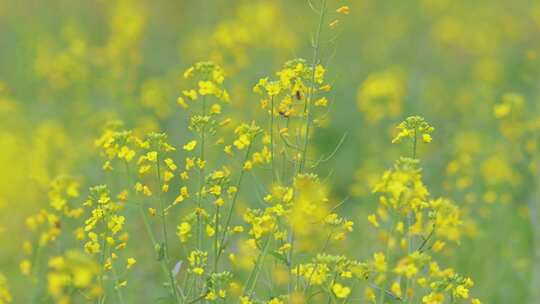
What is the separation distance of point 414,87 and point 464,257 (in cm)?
290

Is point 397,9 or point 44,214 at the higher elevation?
point 397,9

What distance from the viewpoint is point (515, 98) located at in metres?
5.11

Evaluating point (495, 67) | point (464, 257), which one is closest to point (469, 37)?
point (495, 67)

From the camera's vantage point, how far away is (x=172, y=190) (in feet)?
21.9

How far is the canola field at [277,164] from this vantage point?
10.2ft

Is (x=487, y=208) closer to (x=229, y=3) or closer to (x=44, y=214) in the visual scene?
(x=44, y=214)

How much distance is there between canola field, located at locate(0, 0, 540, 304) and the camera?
311 cm

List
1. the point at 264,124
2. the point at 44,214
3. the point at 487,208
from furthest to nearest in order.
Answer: the point at 264,124 → the point at 487,208 → the point at 44,214

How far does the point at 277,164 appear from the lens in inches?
183

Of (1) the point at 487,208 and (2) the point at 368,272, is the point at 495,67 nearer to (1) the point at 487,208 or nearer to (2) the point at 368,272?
(1) the point at 487,208

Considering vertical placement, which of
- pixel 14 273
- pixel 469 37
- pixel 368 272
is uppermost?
pixel 469 37

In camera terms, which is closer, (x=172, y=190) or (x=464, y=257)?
(x=464, y=257)

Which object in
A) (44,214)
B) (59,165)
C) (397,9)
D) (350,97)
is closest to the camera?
(44,214)

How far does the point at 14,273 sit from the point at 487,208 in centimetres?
248
